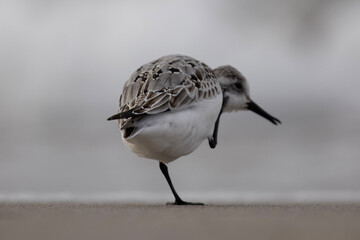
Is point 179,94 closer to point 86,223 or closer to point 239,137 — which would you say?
point 86,223

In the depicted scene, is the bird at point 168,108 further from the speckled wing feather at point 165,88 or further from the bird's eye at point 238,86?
the bird's eye at point 238,86

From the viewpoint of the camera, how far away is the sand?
3387 millimetres

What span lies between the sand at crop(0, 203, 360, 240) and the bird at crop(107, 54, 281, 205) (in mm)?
424

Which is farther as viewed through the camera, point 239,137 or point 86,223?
point 239,137

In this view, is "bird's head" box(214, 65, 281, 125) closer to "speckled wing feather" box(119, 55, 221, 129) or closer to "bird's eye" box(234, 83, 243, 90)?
"bird's eye" box(234, 83, 243, 90)

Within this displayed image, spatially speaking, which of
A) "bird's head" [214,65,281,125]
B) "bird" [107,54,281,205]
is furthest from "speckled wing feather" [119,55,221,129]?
"bird's head" [214,65,281,125]

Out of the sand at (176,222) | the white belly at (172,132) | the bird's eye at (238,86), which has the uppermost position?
the bird's eye at (238,86)

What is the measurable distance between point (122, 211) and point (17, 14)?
6.61 meters

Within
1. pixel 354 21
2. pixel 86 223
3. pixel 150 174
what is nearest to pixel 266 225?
pixel 86 223

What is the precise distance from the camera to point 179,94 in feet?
16.0

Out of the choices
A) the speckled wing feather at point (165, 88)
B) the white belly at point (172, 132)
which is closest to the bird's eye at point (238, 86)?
the speckled wing feather at point (165, 88)

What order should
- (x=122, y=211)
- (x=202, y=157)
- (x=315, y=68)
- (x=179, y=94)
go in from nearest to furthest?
(x=122, y=211) < (x=179, y=94) < (x=202, y=157) < (x=315, y=68)

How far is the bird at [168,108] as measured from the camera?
4.65 meters

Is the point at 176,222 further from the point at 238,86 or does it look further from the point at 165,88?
the point at 238,86
